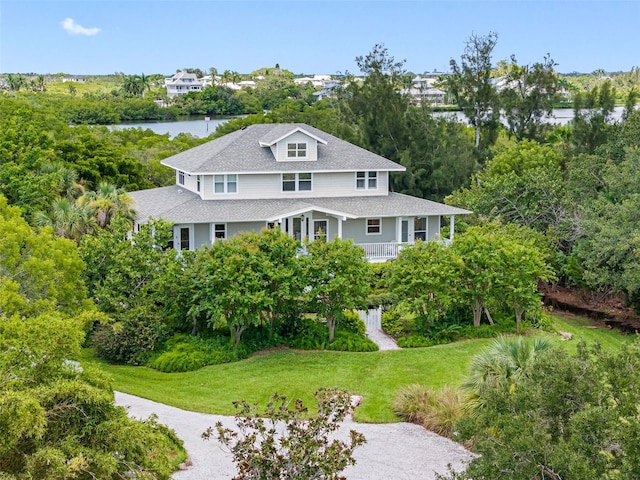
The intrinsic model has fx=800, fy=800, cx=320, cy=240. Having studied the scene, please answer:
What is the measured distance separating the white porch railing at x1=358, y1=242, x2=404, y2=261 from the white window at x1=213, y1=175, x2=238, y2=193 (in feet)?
21.6

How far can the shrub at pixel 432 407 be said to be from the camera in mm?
18891

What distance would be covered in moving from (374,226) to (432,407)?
17742 millimetres

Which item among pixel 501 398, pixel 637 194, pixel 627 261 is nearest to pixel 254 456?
pixel 501 398

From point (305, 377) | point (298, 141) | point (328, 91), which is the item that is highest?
point (328, 91)

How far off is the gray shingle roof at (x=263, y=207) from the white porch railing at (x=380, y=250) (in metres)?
1.34

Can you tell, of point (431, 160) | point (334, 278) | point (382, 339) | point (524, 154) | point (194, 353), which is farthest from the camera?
point (431, 160)

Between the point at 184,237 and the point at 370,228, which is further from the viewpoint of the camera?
the point at 370,228

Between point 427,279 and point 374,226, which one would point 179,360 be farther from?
point 374,226

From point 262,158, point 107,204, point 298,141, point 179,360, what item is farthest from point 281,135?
point 179,360

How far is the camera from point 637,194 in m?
31.0

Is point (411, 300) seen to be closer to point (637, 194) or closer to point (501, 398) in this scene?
point (637, 194)

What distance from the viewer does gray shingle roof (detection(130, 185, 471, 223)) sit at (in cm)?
3425

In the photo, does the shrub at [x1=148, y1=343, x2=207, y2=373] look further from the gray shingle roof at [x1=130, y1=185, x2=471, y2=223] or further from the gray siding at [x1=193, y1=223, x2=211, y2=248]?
the gray siding at [x1=193, y1=223, x2=211, y2=248]

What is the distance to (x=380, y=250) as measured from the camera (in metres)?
35.4
